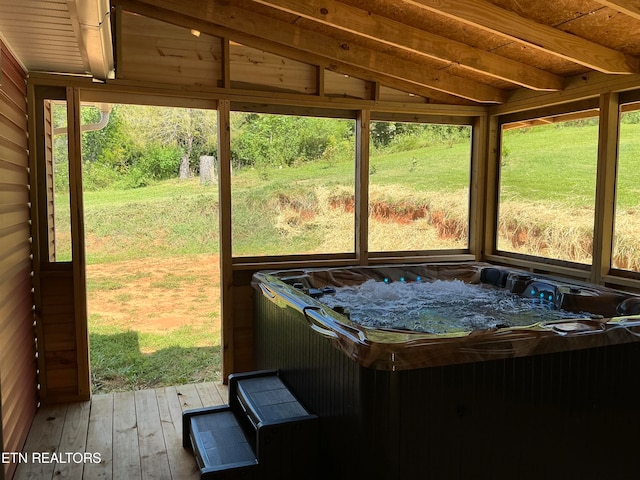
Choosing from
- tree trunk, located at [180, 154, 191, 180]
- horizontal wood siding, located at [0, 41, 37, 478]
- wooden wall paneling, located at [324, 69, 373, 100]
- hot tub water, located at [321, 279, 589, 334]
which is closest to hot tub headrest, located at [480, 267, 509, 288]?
hot tub water, located at [321, 279, 589, 334]

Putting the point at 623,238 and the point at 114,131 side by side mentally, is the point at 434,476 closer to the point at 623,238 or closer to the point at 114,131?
the point at 623,238

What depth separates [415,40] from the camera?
296 centimetres

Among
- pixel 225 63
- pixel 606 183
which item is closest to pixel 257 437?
pixel 225 63

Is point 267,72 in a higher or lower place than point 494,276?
higher

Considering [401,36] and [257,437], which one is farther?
[401,36]

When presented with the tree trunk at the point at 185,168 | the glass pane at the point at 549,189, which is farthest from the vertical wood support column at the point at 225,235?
the tree trunk at the point at 185,168

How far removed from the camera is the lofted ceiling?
2.14m

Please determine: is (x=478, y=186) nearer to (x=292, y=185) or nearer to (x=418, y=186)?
(x=418, y=186)

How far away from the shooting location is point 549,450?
1.92 meters

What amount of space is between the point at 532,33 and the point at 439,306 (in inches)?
64.2

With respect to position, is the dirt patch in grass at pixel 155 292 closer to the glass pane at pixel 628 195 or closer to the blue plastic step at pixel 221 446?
the blue plastic step at pixel 221 446

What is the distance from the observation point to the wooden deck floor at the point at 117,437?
91.0 inches

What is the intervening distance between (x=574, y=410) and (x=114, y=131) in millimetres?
6947

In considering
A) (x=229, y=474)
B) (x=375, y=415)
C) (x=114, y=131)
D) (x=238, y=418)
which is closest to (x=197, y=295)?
(x=114, y=131)
